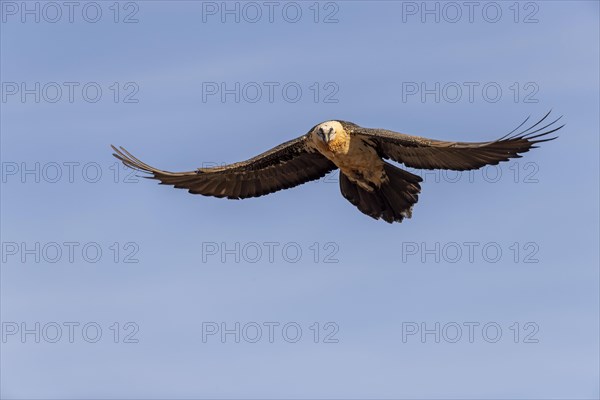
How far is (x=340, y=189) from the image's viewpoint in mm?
23234

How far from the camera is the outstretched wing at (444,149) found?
68.7 feet

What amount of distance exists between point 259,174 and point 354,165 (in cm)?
171

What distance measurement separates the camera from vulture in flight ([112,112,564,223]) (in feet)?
71.5

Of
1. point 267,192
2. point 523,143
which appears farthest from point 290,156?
point 523,143

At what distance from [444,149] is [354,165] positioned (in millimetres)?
1579

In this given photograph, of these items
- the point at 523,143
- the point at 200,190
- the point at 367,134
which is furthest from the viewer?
the point at 200,190

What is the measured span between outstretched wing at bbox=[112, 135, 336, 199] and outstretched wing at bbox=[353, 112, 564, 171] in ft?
4.19

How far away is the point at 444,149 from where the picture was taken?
21.7m

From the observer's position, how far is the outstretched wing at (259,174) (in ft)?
75.8

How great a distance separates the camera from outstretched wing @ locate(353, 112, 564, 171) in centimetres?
2095

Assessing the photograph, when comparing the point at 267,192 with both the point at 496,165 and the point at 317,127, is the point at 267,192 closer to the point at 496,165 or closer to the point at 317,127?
the point at 317,127

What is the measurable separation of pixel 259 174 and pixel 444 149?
328 cm

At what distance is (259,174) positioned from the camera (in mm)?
23625

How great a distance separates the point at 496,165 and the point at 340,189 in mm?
2683
